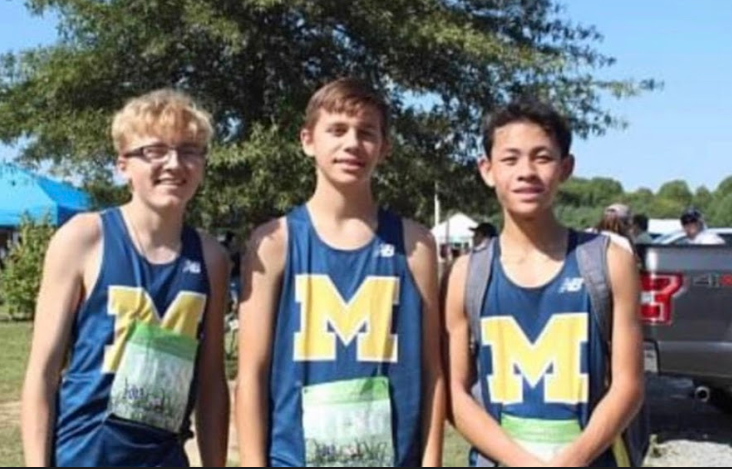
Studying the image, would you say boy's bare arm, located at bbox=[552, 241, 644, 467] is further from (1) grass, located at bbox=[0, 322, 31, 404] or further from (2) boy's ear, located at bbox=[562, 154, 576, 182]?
(1) grass, located at bbox=[0, 322, 31, 404]

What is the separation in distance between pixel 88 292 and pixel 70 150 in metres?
9.39

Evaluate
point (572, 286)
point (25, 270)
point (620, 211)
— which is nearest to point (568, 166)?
point (572, 286)

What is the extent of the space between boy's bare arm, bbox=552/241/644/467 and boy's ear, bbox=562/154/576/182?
24cm

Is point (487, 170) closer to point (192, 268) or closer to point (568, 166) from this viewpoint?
point (568, 166)

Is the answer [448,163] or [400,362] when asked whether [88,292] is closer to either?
[400,362]

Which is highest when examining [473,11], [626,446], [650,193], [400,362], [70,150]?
[650,193]

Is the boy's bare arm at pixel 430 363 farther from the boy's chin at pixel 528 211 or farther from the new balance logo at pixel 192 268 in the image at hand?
the new balance logo at pixel 192 268

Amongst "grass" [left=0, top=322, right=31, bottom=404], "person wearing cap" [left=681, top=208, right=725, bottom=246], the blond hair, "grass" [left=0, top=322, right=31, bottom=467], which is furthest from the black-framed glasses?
"person wearing cap" [left=681, top=208, right=725, bottom=246]

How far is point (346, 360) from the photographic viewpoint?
2893 millimetres

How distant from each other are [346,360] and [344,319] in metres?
0.10

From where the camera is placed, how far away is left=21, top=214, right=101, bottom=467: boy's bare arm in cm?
282

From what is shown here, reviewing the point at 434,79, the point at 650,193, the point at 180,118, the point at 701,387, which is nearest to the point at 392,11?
the point at 434,79

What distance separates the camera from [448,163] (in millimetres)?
12211

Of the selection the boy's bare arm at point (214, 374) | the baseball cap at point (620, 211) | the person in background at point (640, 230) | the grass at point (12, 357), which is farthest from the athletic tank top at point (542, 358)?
the grass at point (12, 357)
